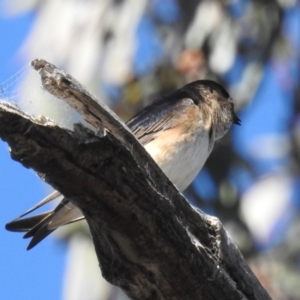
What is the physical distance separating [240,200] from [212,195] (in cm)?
31

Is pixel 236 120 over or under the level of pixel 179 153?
over

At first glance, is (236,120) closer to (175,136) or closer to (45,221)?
(175,136)

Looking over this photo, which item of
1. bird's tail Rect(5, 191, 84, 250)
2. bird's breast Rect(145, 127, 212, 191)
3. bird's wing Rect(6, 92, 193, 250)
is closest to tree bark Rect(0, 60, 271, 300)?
bird's wing Rect(6, 92, 193, 250)

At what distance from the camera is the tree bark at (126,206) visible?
2.65 meters

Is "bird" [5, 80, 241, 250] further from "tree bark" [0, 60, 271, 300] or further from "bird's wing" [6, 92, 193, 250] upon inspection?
"tree bark" [0, 60, 271, 300]

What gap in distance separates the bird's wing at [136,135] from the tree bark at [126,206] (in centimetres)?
95

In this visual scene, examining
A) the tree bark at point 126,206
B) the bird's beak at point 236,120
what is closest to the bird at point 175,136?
the bird's beak at point 236,120

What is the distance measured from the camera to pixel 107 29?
19.2 feet

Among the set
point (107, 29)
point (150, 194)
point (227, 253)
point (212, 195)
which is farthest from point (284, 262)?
point (150, 194)

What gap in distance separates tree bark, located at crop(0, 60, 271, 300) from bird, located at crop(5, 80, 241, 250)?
100cm

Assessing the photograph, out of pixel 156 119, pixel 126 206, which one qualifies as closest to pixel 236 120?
pixel 156 119

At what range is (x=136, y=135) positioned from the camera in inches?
197

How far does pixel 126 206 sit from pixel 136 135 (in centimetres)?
213

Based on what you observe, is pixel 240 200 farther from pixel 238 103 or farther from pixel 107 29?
pixel 107 29
